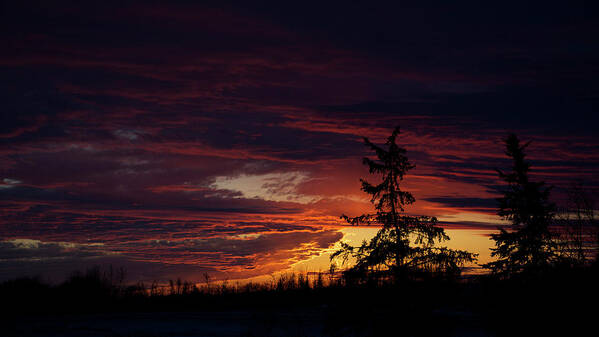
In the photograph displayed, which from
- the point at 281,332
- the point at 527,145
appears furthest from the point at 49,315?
the point at 527,145

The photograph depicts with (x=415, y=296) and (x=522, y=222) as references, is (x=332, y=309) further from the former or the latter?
(x=522, y=222)

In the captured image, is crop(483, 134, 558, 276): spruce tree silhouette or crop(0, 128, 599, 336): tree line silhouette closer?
crop(0, 128, 599, 336): tree line silhouette

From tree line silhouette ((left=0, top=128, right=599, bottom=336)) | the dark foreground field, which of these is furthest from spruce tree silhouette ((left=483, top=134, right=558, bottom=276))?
the dark foreground field

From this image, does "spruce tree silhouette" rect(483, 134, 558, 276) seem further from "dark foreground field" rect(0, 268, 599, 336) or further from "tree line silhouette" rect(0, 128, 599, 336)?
"dark foreground field" rect(0, 268, 599, 336)

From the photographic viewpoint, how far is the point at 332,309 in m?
9.37

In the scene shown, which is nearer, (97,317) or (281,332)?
(281,332)

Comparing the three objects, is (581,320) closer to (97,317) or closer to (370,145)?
(370,145)

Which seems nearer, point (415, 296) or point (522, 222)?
point (415, 296)

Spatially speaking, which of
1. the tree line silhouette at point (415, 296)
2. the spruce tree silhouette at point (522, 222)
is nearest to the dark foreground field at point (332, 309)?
the tree line silhouette at point (415, 296)

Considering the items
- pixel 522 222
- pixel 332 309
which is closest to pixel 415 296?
pixel 332 309

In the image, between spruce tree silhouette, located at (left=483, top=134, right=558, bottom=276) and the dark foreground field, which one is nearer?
the dark foreground field

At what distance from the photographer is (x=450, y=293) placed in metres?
10.1

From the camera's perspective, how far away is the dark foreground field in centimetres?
880

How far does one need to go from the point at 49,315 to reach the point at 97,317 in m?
3.83
